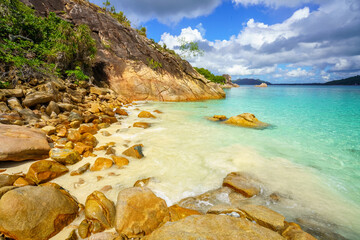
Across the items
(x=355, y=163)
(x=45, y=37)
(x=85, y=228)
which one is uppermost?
(x=45, y=37)

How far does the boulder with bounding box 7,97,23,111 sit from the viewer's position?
6.73m

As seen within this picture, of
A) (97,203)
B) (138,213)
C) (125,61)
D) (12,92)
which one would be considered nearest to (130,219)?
(138,213)

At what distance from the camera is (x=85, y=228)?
2512 mm

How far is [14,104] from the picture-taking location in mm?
6840

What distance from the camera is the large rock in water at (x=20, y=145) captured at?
12.6 ft

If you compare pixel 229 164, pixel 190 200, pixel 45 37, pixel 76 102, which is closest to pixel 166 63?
pixel 45 37

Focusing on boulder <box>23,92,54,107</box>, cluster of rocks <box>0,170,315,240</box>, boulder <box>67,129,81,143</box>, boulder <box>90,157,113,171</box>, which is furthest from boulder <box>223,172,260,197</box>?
boulder <box>23,92,54,107</box>

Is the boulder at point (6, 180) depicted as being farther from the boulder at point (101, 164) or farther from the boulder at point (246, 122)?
the boulder at point (246, 122)

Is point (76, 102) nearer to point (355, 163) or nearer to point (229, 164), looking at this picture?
point (229, 164)

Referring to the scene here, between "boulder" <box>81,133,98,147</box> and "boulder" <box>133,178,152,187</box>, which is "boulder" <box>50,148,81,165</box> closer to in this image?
"boulder" <box>81,133,98,147</box>

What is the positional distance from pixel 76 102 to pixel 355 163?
14534 millimetres

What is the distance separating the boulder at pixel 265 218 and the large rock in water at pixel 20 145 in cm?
519

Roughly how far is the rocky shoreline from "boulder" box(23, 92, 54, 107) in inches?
72.9

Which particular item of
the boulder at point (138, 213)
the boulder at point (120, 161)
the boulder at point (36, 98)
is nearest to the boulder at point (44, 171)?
the boulder at point (120, 161)
